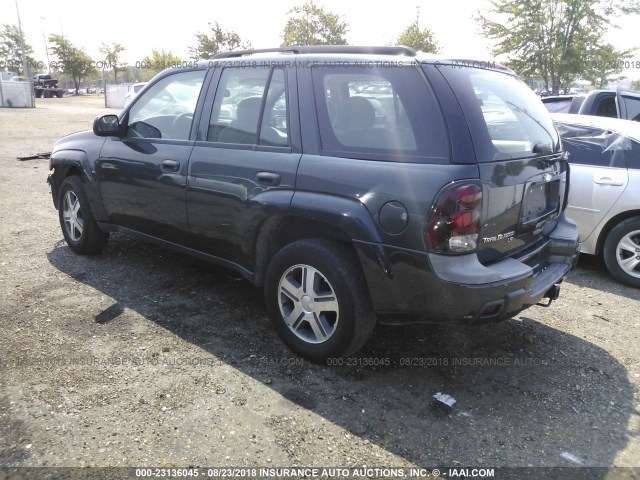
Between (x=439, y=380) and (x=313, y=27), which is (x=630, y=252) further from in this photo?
(x=313, y=27)

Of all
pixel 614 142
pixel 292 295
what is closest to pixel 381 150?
pixel 292 295

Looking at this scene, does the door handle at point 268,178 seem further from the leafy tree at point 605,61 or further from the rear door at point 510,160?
the leafy tree at point 605,61

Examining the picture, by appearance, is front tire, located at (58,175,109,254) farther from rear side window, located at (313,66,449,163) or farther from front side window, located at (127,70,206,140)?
rear side window, located at (313,66,449,163)

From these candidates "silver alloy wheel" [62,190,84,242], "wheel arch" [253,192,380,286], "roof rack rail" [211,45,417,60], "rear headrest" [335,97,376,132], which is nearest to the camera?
"wheel arch" [253,192,380,286]

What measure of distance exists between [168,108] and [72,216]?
1726 mm

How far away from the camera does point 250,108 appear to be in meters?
3.60

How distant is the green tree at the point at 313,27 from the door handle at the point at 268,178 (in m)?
32.3

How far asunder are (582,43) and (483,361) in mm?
19681

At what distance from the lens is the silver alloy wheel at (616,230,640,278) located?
15.8ft

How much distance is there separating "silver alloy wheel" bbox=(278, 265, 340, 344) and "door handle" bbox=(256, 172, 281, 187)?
21.9 inches

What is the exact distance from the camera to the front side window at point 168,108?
400cm

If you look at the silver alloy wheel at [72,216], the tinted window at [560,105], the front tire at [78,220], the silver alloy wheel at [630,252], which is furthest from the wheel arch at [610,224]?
the silver alloy wheel at [72,216]

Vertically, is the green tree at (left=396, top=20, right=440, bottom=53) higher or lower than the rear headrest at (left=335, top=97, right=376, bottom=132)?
higher

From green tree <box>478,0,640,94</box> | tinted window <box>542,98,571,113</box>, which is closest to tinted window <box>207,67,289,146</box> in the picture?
tinted window <box>542,98,571,113</box>
